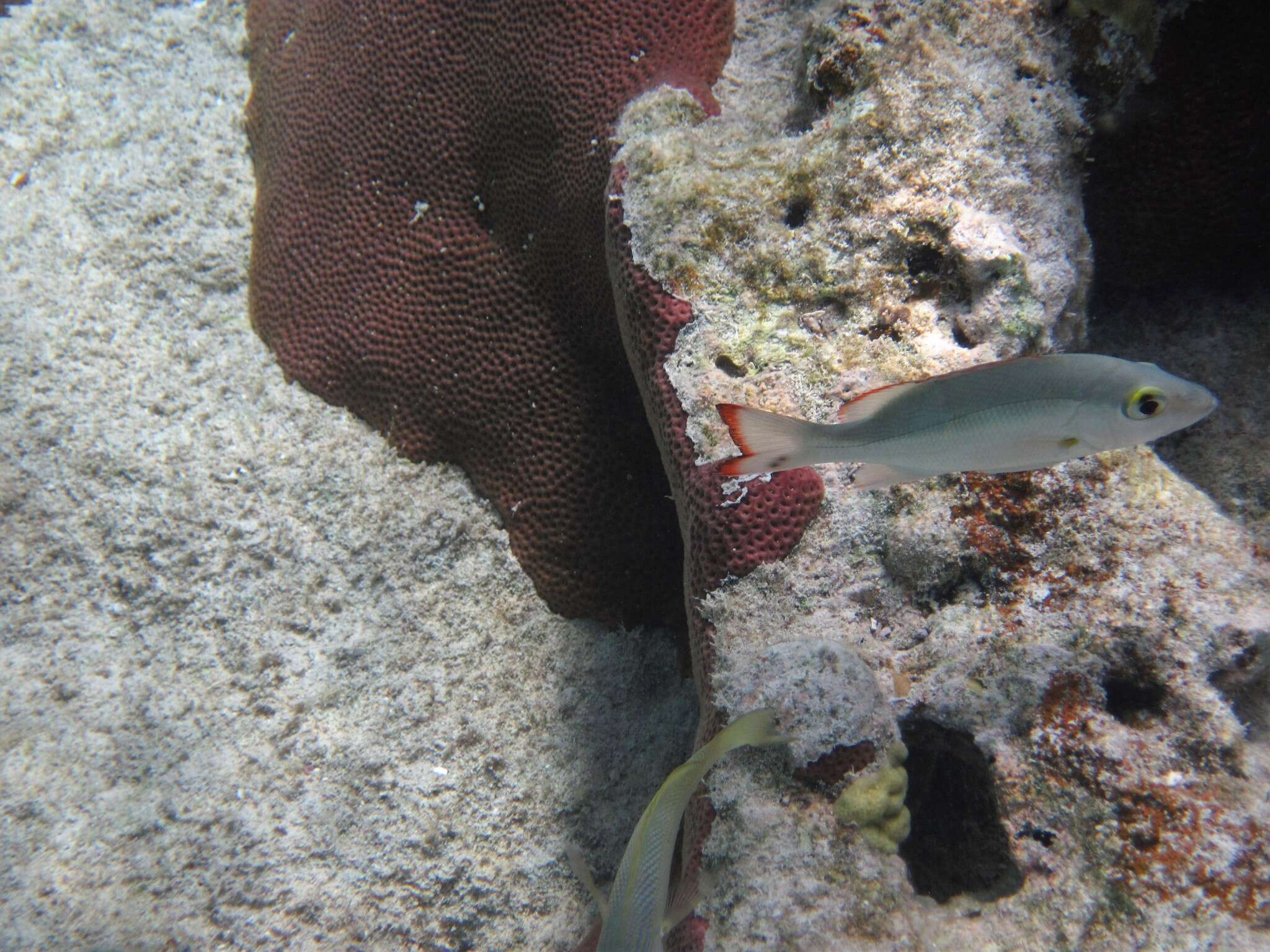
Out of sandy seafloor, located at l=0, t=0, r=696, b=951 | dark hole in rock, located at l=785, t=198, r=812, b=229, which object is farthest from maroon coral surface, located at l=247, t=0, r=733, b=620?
dark hole in rock, located at l=785, t=198, r=812, b=229

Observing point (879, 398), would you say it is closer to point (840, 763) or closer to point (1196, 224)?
point (840, 763)

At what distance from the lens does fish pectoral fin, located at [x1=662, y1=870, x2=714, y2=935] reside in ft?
5.68

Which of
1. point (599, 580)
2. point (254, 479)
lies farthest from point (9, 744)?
point (599, 580)

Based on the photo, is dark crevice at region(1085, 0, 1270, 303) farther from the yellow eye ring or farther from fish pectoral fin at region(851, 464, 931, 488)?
fish pectoral fin at region(851, 464, 931, 488)

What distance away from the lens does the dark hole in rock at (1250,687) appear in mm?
1794

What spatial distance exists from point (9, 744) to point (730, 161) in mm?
3633

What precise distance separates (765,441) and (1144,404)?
746 mm

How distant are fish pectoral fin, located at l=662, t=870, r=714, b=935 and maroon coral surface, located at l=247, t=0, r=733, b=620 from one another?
1251mm

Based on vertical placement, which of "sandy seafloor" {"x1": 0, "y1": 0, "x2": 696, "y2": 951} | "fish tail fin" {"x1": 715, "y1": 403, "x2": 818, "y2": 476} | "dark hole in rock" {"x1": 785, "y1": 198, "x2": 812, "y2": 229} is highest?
"dark hole in rock" {"x1": 785, "y1": 198, "x2": 812, "y2": 229}

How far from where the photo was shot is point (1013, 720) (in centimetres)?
179

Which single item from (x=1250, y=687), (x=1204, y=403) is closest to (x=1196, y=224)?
(x=1250, y=687)

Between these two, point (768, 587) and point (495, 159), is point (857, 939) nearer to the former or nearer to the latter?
point (768, 587)

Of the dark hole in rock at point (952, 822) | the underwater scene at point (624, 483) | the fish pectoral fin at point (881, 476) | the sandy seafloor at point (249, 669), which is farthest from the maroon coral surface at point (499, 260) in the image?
the fish pectoral fin at point (881, 476)

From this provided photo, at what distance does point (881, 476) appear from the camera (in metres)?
1.49
